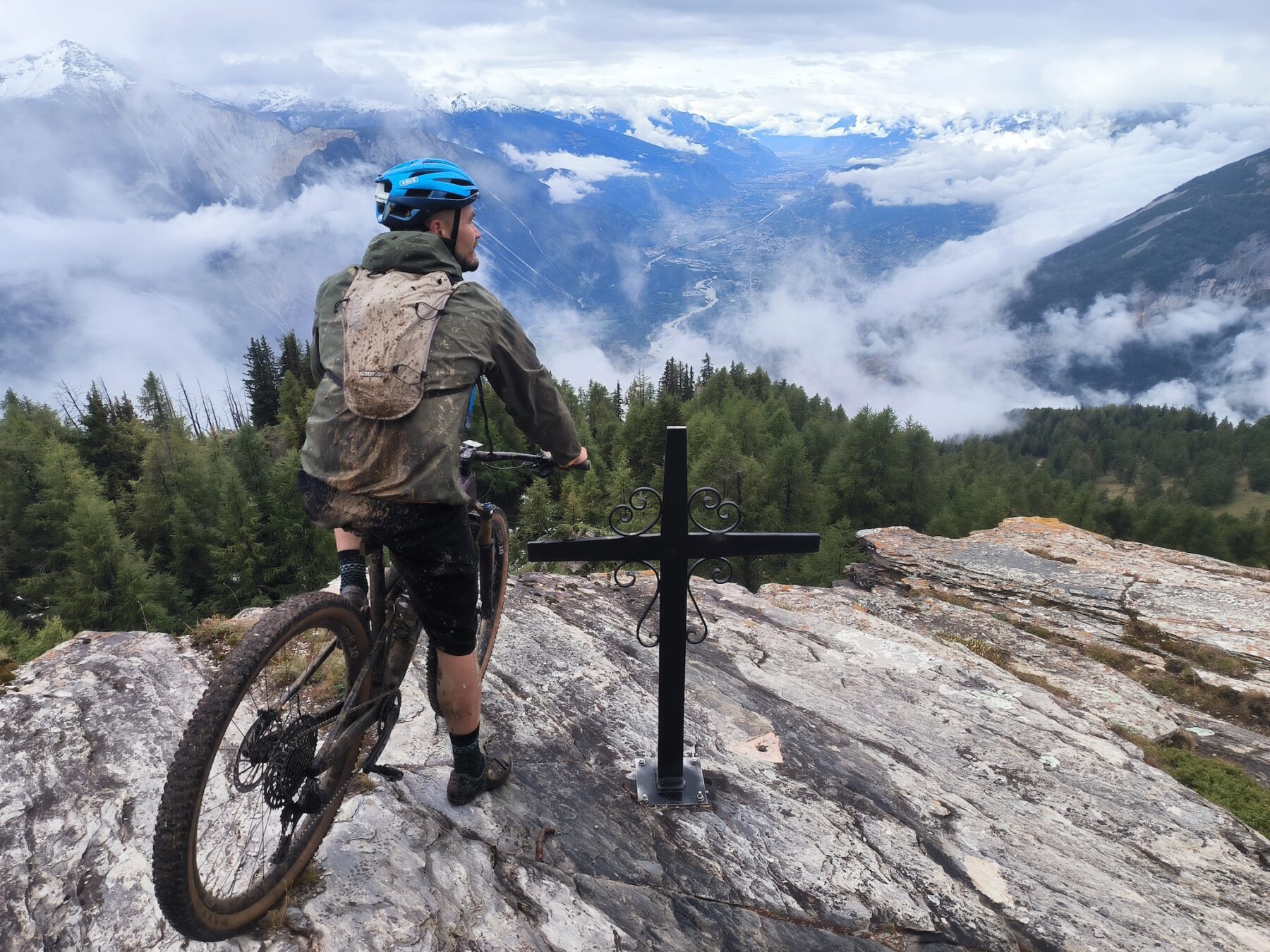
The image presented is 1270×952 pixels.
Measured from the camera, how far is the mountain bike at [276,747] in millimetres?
2676

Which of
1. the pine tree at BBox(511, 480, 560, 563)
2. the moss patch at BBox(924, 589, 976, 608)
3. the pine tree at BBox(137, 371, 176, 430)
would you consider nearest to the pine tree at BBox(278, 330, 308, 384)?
the pine tree at BBox(137, 371, 176, 430)

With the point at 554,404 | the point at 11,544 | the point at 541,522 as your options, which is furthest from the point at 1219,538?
the point at 11,544

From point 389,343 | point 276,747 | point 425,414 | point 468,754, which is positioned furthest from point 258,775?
point 389,343

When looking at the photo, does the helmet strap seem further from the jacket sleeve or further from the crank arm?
the crank arm

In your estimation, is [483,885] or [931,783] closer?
[483,885]

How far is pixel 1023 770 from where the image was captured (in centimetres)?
579

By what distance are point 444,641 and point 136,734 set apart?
2669 mm

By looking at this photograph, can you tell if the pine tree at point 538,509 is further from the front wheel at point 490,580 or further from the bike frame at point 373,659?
the bike frame at point 373,659

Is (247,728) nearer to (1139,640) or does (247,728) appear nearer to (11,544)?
(1139,640)

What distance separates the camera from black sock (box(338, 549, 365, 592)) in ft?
12.7

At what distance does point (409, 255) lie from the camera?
345cm

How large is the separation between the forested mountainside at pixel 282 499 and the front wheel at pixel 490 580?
24.5 ft

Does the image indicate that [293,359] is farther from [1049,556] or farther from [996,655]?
[996,655]

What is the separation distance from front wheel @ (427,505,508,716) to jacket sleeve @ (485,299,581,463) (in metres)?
1.01
